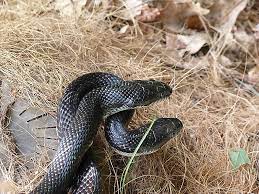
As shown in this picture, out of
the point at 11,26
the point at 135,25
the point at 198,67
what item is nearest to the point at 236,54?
the point at 198,67

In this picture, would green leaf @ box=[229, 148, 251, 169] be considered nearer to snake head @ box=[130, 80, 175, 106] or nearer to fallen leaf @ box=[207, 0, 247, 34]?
snake head @ box=[130, 80, 175, 106]

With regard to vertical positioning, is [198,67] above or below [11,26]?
below

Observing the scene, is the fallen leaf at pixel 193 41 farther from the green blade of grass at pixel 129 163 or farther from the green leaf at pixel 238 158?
the green blade of grass at pixel 129 163

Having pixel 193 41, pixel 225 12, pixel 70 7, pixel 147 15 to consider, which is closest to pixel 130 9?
pixel 147 15

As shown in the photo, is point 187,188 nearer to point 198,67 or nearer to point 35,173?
point 35,173

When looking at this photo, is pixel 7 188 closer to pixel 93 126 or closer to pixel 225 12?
pixel 93 126

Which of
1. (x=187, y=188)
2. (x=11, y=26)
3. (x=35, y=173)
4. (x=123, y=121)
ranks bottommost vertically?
(x=187, y=188)
